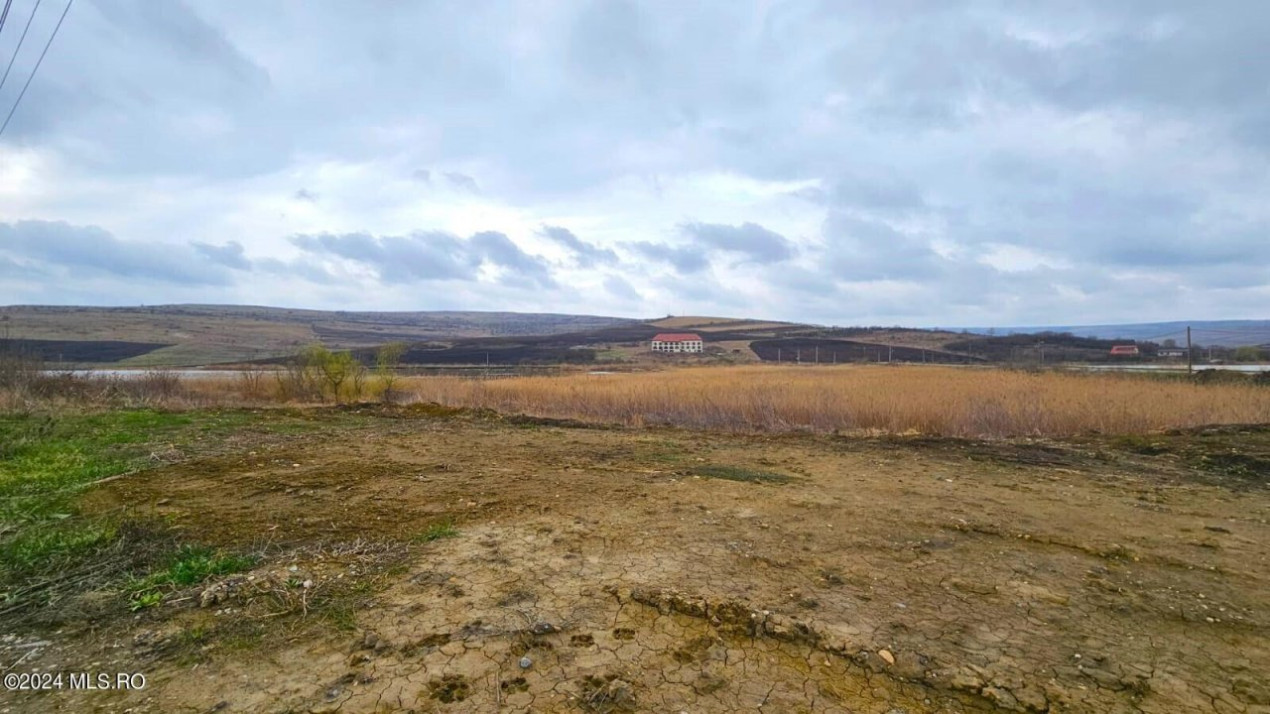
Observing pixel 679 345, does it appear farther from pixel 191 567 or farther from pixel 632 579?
pixel 191 567

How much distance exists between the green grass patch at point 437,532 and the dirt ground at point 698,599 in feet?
0.28

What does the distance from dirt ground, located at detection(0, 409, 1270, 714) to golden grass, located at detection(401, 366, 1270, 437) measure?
450 centimetres

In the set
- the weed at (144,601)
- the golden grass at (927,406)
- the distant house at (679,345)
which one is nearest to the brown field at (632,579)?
the weed at (144,601)

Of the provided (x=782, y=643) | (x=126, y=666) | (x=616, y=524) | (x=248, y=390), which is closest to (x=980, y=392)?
(x=616, y=524)

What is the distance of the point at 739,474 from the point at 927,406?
7009 mm

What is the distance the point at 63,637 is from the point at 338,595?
131 centimetres

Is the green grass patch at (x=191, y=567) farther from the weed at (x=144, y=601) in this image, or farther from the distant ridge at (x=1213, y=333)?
the distant ridge at (x=1213, y=333)

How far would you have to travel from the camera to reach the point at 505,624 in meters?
3.21

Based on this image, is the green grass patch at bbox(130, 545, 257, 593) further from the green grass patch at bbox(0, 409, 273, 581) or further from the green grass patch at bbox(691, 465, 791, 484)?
the green grass patch at bbox(691, 465, 791, 484)

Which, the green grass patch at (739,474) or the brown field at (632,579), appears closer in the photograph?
the brown field at (632,579)

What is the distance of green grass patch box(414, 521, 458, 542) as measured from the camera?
15.0 feet

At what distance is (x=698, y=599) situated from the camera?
350 cm

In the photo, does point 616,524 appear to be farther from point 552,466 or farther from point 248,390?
point 248,390

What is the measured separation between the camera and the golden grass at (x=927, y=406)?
1120 cm
